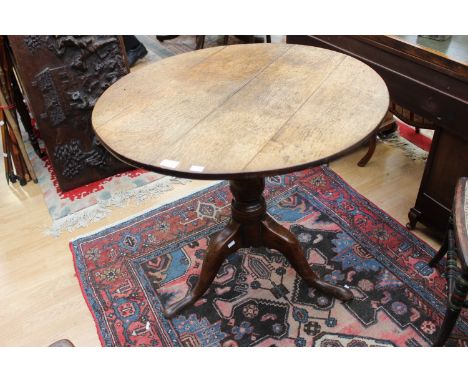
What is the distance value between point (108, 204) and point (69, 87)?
0.74 m

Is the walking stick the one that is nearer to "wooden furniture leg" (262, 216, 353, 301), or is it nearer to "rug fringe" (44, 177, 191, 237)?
"rug fringe" (44, 177, 191, 237)

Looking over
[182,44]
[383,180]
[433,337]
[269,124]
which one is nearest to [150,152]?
[269,124]

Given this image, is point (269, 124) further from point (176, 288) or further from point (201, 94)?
point (176, 288)

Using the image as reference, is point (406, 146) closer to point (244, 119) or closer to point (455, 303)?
point (455, 303)

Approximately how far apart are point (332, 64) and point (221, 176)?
2.78 feet

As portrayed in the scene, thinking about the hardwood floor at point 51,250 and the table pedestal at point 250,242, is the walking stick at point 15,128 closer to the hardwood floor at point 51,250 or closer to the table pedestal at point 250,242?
the hardwood floor at point 51,250

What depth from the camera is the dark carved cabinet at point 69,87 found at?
2336 millimetres

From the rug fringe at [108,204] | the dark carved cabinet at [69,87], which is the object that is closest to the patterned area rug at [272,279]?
the rug fringe at [108,204]

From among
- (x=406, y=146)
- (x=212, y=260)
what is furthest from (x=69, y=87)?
(x=406, y=146)

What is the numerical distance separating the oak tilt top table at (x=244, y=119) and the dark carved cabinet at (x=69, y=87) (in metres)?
0.87

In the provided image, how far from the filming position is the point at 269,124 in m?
1.34

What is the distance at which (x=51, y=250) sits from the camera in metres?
2.31

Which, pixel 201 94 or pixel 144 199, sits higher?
pixel 201 94

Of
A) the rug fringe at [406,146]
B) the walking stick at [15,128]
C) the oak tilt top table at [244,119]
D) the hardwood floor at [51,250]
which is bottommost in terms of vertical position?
the hardwood floor at [51,250]
